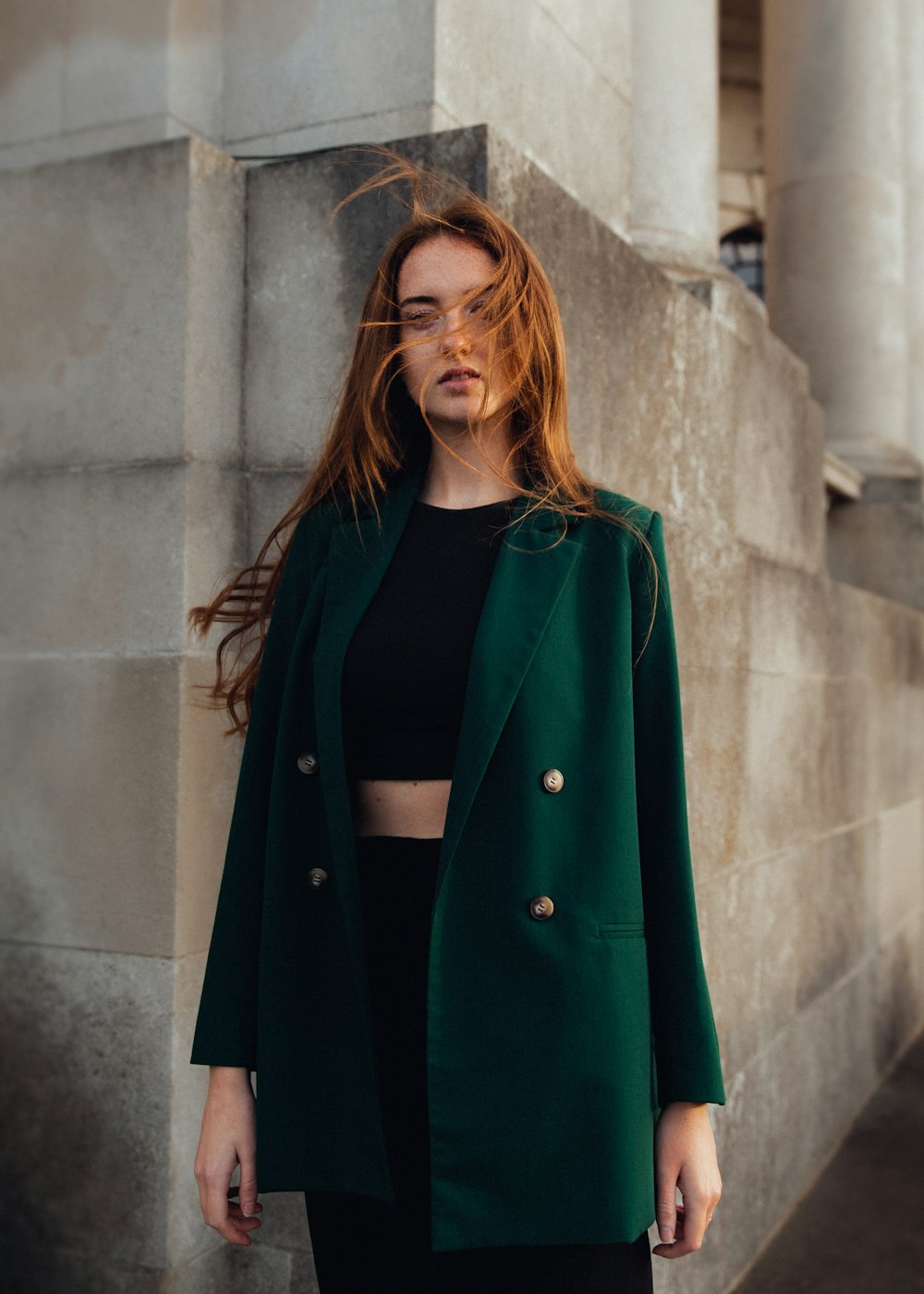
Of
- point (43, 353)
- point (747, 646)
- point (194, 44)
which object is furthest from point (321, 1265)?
point (194, 44)

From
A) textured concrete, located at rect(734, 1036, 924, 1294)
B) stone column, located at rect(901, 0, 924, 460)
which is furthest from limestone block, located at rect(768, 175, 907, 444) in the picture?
textured concrete, located at rect(734, 1036, 924, 1294)

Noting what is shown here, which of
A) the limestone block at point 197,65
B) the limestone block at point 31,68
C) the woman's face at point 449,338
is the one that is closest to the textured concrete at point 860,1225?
the woman's face at point 449,338

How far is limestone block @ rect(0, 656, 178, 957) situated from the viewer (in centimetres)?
267

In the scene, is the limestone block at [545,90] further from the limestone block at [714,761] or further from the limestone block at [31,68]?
the limestone block at [714,761]

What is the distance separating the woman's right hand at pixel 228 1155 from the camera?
1.89m

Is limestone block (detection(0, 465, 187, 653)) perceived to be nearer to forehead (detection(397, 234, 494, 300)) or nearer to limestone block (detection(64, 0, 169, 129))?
forehead (detection(397, 234, 494, 300))

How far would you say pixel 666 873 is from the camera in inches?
72.1

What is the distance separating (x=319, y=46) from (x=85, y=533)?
4.36ft

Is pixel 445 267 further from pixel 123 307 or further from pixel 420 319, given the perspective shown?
pixel 123 307

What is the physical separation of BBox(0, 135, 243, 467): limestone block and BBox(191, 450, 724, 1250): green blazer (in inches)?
37.8

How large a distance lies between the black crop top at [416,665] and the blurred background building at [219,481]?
85cm

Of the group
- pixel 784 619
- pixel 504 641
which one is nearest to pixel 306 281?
pixel 504 641

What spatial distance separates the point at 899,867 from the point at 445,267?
16.5 feet

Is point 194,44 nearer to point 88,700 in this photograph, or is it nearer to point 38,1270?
point 88,700
